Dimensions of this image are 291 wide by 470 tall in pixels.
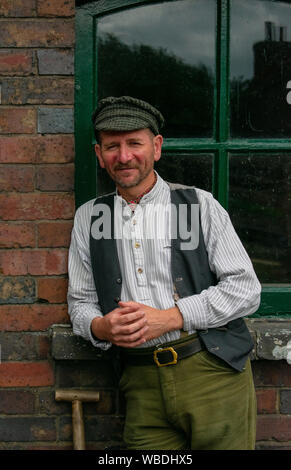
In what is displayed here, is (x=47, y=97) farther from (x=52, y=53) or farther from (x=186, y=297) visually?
(x=186, y=297)

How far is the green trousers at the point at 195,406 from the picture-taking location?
192 centimetres

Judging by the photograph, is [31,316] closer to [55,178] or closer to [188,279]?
[55,178]

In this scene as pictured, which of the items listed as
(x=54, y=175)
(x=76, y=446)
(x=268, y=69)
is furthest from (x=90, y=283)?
(x=268, y=69)

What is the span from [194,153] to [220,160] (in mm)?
119

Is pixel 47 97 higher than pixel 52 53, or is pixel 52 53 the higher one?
pixel 52 53

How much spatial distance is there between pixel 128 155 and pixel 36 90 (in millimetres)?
575

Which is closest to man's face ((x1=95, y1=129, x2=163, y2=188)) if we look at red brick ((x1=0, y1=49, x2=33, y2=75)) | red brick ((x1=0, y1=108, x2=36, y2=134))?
red brick ((x1=0, y1=108, x2=36, y2=134))

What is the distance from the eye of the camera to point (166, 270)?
1.94 meters

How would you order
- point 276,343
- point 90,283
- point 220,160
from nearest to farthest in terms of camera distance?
point 90,283, point 276,343, point 220,160

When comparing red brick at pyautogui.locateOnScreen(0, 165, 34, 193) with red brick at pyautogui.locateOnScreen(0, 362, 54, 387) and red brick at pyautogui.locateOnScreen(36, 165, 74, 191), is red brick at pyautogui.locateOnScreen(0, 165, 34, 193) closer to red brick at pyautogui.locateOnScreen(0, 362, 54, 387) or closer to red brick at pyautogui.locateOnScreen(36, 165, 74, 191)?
red brick at pyautogui.locateOnScreen(36, 165, 74, 191)

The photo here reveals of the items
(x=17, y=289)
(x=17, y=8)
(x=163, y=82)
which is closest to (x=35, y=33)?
(x=17, y=8)

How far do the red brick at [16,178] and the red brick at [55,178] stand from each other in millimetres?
37

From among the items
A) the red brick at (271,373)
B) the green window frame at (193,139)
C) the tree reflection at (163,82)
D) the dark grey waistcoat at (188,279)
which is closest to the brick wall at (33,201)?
the green window frame at (193,139)

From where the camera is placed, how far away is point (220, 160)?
7.73 ft
